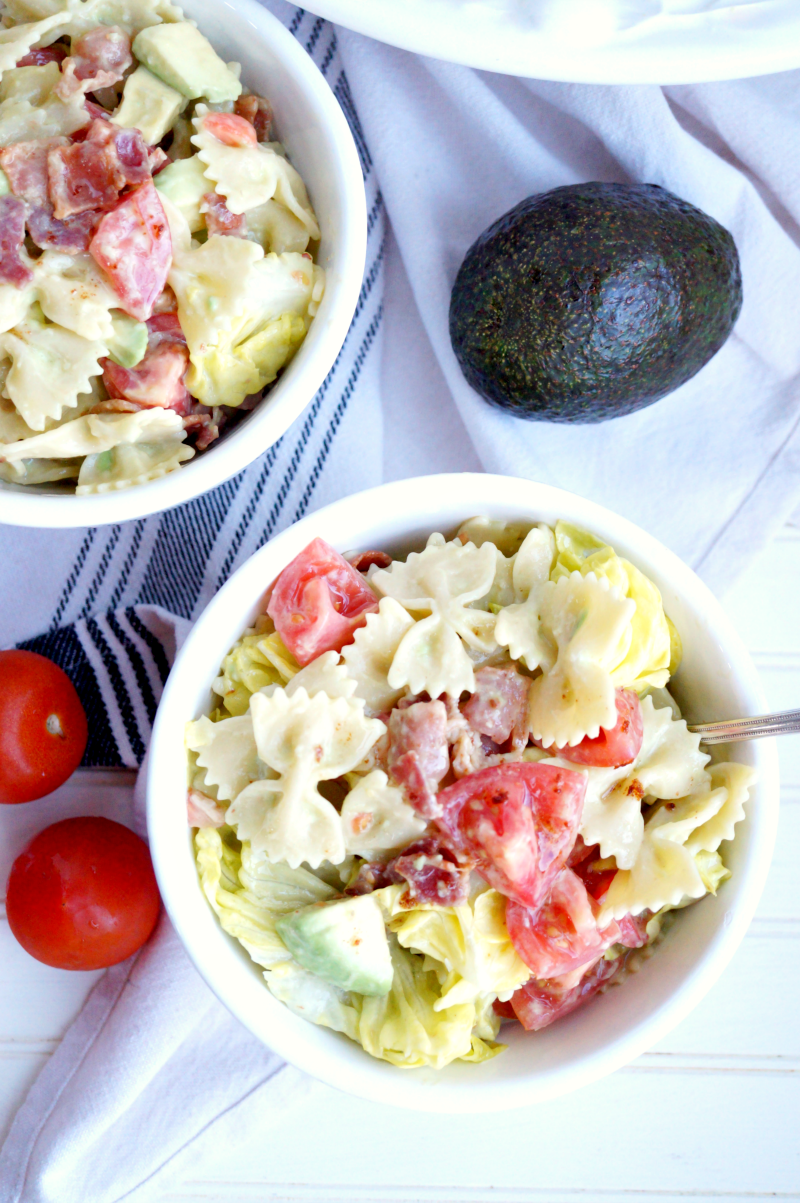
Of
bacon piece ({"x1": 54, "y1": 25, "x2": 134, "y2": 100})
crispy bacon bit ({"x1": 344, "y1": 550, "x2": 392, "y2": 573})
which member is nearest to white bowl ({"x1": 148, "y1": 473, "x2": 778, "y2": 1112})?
crispy bacon bit ({"x1": 344, "y1": 550, "x2": 392, "y2": 573})

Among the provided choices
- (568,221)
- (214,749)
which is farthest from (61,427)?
(568,221)

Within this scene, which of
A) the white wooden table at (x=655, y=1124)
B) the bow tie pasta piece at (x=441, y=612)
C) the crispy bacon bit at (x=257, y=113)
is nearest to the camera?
the bow tie pasta piece at (x=441, y=612)

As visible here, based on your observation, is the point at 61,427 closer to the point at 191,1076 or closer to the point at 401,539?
the point at 401,539

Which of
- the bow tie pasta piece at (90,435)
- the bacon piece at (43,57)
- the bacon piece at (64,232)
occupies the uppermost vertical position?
the bacon piece at (43,57)


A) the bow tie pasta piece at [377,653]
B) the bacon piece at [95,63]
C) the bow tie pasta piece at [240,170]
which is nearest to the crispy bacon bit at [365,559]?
the bow tie pasta piece at [377,653]

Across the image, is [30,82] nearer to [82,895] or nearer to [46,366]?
[46,366]

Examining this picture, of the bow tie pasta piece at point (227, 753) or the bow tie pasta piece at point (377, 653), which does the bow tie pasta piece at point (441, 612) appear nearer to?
the bow tie pasta piece at point (377, 653)
